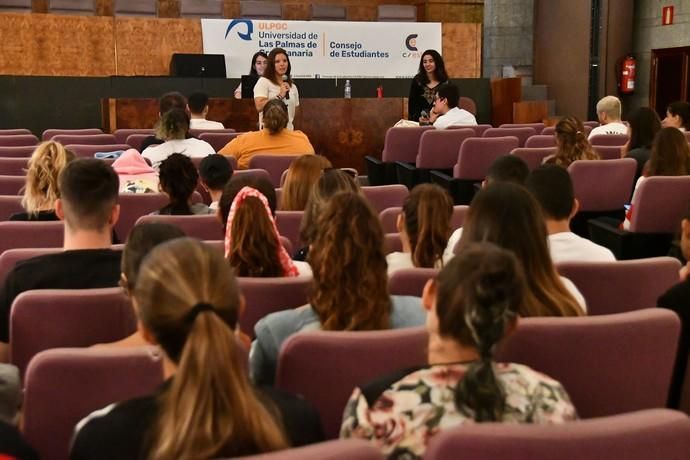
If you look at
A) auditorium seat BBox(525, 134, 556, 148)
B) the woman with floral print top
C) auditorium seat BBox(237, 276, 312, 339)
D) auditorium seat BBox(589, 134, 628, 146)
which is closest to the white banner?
auditorium seat BBox(525, 134, 556, 148)

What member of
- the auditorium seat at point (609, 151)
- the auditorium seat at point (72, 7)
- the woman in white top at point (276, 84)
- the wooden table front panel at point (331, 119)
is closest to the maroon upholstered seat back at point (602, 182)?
the auditorium seat at point (609, 151)

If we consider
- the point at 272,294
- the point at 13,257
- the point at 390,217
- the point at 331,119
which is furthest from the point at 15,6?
the point at 272,294

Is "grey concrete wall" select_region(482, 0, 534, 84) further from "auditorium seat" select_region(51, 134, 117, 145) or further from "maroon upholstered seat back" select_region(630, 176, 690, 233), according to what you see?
"maroon upholstered seat back" select_region(630, 176, 690, 233)

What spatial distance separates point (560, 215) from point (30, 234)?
79.3 inches

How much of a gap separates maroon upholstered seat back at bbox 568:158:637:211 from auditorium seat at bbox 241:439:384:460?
14.2ft

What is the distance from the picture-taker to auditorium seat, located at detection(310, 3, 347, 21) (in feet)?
45.4

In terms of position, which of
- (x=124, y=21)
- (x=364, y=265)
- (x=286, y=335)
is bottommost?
(x=286, y=335)

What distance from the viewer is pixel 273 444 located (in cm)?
147

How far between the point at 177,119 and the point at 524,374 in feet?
15.3

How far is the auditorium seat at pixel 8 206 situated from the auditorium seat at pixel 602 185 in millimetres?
3002

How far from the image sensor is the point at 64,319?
96.0 inches

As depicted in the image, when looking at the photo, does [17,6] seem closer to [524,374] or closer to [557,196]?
[557,196]

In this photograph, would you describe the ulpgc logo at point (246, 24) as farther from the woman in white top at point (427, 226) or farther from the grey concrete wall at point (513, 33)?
the woman in white top at point (427, 226)

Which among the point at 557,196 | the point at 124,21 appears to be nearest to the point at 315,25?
the point at 124,21
